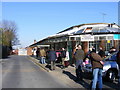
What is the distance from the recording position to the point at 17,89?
Answer: 9812 mm

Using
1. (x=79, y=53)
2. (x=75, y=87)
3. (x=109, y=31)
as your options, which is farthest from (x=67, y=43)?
(x=75, y=87)

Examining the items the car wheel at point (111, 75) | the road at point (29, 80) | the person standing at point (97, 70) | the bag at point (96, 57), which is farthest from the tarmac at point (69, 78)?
the bag at point (96, 57)

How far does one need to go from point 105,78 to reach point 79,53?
1836mm

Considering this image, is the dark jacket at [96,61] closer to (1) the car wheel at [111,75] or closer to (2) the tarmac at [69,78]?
(2) the tarmac at [69,78]

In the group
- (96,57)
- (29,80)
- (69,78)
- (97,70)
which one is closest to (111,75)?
(69,78)

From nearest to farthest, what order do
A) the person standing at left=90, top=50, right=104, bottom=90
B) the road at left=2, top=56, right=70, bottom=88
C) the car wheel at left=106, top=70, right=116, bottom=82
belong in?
the person standing at left=90, top=50, right=104, bottom=90 → the road at left=2, top=56, right=70, bottom=88 → the car wheel at left=106, top=70, right=116, bottom=82

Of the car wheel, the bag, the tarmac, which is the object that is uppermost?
the bag

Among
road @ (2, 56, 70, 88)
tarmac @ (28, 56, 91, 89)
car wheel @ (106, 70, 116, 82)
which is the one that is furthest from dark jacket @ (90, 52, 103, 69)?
car wheel @ (106, 70, 116, 82)

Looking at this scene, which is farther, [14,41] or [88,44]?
[14,41]

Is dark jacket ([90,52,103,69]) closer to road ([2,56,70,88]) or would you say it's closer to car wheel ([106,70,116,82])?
road ([2,56,70,88])

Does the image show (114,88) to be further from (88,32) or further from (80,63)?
(88,32)

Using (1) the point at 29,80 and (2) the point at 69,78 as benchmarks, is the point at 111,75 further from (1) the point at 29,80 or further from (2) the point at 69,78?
(1) the point at 29,80

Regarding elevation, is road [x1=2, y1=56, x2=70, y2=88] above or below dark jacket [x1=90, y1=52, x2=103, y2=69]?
below

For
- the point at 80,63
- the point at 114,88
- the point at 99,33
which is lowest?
the point at 114,88
